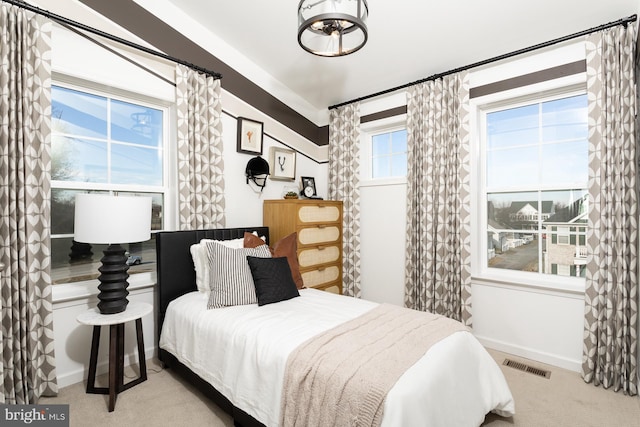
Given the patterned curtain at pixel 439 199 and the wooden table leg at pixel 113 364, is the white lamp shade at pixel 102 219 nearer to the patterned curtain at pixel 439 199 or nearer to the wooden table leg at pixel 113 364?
the wooden table leg at pixel 113 364

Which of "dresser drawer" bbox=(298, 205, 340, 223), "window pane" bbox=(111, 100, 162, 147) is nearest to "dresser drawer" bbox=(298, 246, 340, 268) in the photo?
"dresser drawer" bbox=(298, 205, 340, 223)

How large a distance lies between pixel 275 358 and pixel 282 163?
2.47m

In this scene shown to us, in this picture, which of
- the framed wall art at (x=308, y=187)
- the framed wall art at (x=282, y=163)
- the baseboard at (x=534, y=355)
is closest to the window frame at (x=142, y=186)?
the framed wall art at (x=282, y=163)

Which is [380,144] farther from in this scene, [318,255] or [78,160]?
[78,160]

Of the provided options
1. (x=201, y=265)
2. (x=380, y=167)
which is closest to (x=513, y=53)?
(x=380, y=167)

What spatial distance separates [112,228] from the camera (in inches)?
75.0

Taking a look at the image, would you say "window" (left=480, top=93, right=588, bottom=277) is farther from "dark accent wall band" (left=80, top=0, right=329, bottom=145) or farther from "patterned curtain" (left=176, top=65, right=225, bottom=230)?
"patterned curtain" (left=176, top=65, right=225, bottom=230)

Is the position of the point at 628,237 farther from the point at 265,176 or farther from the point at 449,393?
the point at 265,176

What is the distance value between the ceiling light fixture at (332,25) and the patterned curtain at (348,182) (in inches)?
74.4

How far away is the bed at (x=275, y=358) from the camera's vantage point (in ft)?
4.36

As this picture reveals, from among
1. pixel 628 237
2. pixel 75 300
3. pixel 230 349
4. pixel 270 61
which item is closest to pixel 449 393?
pixel 230 349

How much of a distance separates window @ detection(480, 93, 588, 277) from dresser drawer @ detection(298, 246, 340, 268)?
1537 mm

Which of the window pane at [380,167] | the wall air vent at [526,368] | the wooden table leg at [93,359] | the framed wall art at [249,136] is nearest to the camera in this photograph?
the wooden table leg at [93,359]

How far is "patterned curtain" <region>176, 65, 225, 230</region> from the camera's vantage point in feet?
8.76
